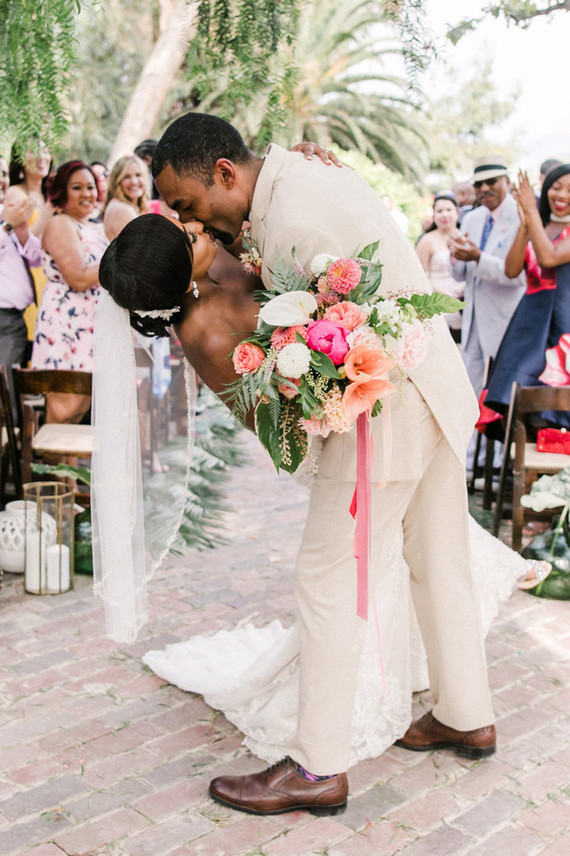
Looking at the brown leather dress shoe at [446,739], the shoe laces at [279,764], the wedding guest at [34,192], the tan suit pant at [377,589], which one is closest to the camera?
the tan suit pant at [377,589]

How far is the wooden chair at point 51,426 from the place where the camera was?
5051 millimetres

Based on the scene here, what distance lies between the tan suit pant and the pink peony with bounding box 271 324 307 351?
54 centimetres

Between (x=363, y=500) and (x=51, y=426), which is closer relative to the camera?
(x=363, y=500)

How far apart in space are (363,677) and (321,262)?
5.27 ft

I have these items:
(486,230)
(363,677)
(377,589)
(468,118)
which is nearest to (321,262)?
(377,589)

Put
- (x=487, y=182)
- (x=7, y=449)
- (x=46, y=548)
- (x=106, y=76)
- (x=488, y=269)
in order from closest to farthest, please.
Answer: (x=46, y=548) → (x=7, y=449) → (x=488, y=269) → (x=487, y=182) → (x=106, y=76)

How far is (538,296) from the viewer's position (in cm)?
574

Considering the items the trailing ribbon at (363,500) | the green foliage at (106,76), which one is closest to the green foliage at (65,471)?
the trailing ribbon at (363,500)

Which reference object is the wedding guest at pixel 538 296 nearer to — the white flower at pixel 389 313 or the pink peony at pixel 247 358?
the white flower at pixel 389 313

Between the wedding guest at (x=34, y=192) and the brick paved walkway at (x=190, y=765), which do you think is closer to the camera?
the brick paved walkway at (x=190, y=765)

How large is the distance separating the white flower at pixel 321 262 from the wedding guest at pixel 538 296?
341 centimetres

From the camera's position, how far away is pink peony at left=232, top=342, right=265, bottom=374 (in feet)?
7.89

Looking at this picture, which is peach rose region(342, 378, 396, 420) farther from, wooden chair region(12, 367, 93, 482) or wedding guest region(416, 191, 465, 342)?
wedding guest region(416, 191, 465, 342)

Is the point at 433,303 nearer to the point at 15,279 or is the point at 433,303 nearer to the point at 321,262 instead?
the point at 321,262
